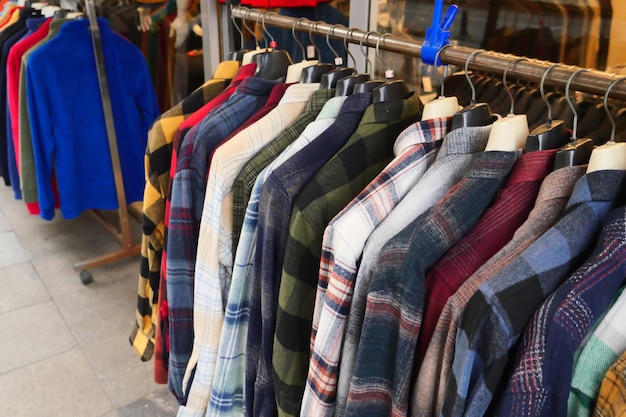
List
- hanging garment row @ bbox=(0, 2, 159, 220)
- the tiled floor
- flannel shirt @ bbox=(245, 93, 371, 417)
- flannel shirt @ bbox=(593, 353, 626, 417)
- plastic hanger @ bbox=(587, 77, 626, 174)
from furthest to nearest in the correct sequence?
1. hanging garment row @ bbox=(0, 2, 159, 220)
2. the tiled floor
3. flannel shirt @ bbox=(245, 93, 371, 417)
4. plastic hanger @ bbox=(587, 77, 626, 174)
5. flannel shirt @ bbox=(593, 353, 626, 417)

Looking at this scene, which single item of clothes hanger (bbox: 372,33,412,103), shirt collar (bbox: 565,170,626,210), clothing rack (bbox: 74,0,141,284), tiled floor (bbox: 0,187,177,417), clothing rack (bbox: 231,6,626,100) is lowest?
tiled floor (bbox: 0,187,177,417)

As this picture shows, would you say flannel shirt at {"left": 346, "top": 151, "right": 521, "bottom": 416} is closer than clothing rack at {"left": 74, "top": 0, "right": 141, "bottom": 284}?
Yes

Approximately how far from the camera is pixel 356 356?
2.34ft

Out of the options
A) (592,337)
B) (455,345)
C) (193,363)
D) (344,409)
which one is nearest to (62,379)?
(193,363)

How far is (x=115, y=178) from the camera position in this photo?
90.8 inches

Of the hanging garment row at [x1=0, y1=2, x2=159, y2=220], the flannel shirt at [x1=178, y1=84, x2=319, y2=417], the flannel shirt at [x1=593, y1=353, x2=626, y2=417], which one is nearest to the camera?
the flannel shirt at [x1=593, y1=353, x2=626, y2=417]

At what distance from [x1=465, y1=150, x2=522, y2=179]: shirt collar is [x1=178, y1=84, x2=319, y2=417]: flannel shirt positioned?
1.34 feet

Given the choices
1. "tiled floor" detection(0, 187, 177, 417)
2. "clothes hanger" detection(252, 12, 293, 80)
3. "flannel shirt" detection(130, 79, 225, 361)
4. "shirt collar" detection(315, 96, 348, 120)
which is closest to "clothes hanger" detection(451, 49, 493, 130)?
"shirt collar" detection(315, 96, 348, 120)

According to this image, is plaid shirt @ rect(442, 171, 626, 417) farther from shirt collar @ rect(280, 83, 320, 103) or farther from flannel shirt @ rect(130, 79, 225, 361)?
flannel shirt @ rect(130, 79, 225, 361)

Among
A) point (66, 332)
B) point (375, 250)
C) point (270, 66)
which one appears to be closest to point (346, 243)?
point (375, 250)

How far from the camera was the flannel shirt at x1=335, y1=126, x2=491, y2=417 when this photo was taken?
0.69m

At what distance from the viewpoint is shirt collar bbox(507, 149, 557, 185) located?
2.09 feet

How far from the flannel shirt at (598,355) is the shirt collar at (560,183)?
0.13 metres

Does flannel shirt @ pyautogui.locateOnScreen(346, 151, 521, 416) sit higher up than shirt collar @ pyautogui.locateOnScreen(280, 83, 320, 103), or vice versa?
shirt collar @ pyautogui.locateOnScreen(280, 83, 320, 103)
